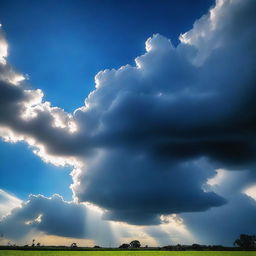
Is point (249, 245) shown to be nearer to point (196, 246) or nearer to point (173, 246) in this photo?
point (196, 246)

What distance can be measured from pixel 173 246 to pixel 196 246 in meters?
16.9

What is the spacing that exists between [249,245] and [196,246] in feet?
129

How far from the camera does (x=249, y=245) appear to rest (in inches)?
7687

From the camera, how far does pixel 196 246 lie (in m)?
192

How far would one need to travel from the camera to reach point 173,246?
190250 millimetres

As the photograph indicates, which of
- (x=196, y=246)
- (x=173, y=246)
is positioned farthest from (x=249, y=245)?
(x=173, y=246)
